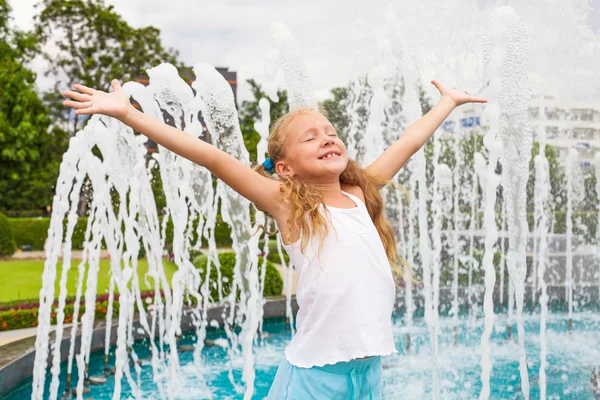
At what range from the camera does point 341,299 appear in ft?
6.11

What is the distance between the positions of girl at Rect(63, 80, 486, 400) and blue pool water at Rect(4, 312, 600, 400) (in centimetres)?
321

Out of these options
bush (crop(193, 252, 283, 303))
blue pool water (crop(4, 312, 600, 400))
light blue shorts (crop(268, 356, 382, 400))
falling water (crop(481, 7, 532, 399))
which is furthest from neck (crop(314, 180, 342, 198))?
bush (crop(193, 252, 283, 303))

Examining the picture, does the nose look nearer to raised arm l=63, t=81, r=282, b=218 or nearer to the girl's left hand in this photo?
raised arm l=63, t=81, r=282, b=218

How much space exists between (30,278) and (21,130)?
15.3 metres

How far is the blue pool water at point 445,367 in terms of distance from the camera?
16.8ft

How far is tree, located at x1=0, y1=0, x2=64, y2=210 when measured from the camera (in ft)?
84.9

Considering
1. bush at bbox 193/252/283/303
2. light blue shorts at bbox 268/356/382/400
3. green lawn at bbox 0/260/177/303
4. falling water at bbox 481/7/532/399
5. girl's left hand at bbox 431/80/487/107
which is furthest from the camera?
green lawn at bbox 0/260/177/303

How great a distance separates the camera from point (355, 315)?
187cm

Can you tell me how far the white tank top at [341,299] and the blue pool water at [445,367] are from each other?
3225 mm

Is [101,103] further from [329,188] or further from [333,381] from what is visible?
[333,381]

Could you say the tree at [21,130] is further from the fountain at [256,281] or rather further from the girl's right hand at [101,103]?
the girl's right hand at [101,103]

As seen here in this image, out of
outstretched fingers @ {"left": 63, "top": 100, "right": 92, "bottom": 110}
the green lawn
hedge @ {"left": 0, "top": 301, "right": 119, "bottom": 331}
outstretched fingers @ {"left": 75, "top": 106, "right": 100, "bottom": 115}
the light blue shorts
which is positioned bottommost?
hedge @ {"left": 0, "top": 301, "right": 119, "bottom": 331}

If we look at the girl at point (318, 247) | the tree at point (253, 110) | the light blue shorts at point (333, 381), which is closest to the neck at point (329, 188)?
the girl at point (318, 247)

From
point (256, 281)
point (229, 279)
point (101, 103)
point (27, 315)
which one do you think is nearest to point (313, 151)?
point (101, 103)
